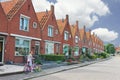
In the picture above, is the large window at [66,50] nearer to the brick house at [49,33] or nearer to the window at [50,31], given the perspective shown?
the brick house at [49,33]

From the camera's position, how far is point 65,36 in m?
48.4

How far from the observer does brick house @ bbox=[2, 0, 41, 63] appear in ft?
92.1

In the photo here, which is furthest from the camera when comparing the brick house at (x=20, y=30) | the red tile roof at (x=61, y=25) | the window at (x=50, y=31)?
the red tile roof at (x=61, y=25)

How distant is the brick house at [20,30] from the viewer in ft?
92.1

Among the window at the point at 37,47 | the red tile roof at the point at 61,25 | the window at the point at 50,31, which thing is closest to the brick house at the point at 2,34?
the window at the point at 37,47

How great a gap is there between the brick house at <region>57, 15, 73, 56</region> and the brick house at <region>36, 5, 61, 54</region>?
3.10 m

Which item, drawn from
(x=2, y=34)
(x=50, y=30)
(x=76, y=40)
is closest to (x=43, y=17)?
(x=50, y=30)

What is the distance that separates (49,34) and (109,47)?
122 m

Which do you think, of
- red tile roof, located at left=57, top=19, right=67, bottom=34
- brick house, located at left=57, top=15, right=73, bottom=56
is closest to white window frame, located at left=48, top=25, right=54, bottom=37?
brick house, located at left=57, top=15, right=73, bottom=56

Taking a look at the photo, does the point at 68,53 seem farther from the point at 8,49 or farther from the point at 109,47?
the point at 109,47

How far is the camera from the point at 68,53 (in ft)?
159

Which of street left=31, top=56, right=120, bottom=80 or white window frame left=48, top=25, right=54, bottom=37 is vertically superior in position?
white window frame left=48, top=25, right=54, bottom=37

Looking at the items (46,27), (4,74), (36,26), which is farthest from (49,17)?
(4,74)

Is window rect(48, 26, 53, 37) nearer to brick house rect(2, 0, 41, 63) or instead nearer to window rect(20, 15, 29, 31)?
brick house rect(2, 0, 41, 63)
